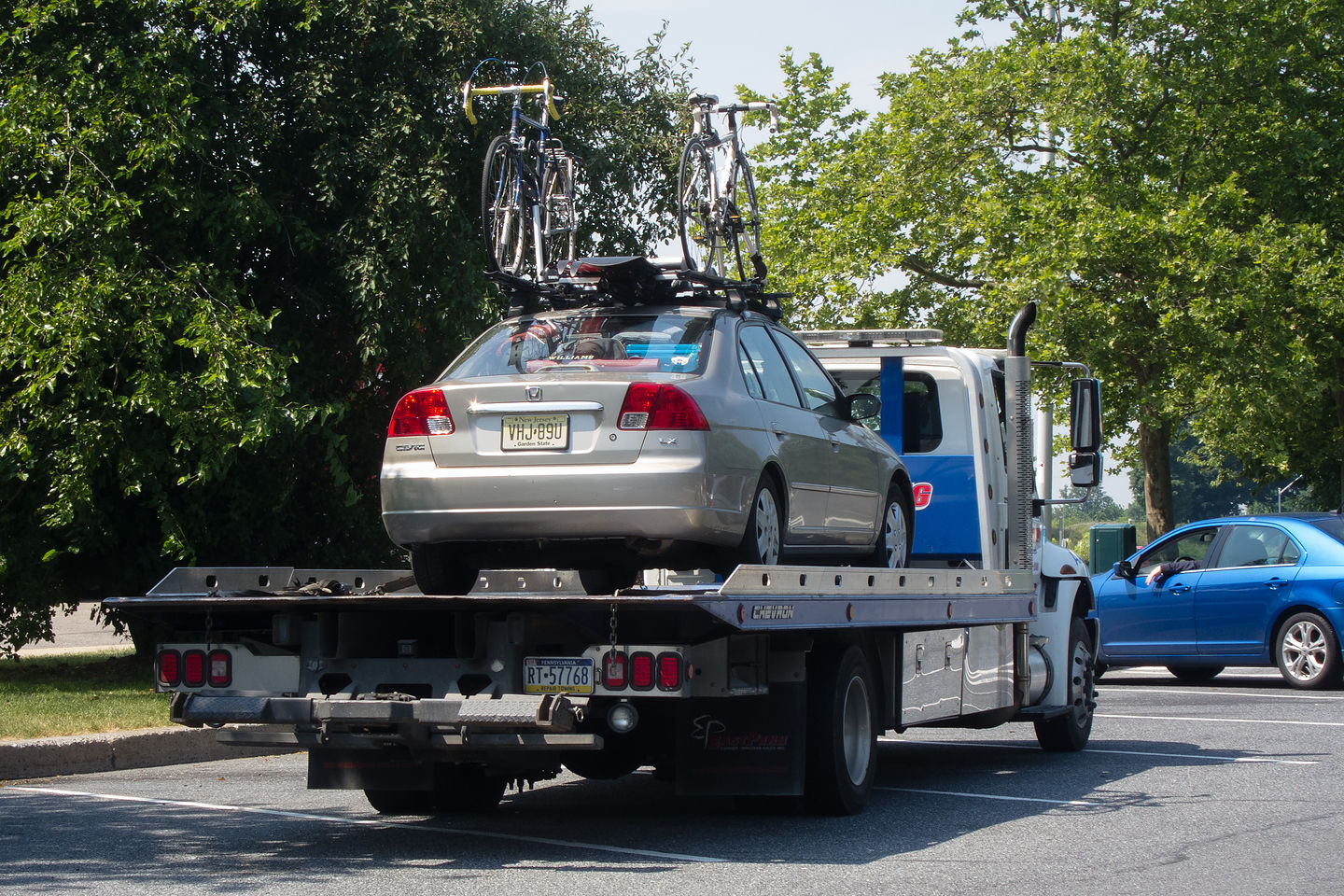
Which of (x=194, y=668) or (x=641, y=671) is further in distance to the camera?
(x=194, y=668)

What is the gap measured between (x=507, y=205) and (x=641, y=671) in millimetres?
5047

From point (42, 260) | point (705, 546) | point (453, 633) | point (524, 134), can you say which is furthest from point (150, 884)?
point (42, 260)

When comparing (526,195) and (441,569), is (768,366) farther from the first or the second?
(526,195)

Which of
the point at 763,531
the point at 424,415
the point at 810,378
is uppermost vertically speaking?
the point at 810,378

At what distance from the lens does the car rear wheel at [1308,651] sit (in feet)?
50.1

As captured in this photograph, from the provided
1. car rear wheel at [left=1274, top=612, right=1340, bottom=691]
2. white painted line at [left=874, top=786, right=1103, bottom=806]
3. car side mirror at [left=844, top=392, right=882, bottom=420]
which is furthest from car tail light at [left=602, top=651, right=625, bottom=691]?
car rear wheel at [left=1274, top=612, right=1340, bottom=691]

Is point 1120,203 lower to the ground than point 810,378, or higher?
higher

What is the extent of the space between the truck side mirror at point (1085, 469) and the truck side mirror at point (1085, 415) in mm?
66

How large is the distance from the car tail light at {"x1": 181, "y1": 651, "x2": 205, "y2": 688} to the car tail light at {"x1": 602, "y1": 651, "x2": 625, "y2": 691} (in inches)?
77.2

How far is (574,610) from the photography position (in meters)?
6.45

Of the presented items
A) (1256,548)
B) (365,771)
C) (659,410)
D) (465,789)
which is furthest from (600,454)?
(1256,548)

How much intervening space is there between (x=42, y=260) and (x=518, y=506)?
838cm

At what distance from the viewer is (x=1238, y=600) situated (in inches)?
628

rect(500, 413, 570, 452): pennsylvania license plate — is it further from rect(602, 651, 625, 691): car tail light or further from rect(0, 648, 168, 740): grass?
rect(0, 648, 168, 740): grass
